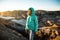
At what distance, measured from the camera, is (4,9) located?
2.85m

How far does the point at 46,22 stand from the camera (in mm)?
2822

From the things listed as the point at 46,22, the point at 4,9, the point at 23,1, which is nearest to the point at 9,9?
the point at 4,9

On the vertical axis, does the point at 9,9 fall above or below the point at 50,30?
above

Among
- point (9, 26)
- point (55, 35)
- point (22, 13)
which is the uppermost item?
point (22, 13)

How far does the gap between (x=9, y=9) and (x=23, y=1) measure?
0.90 feet

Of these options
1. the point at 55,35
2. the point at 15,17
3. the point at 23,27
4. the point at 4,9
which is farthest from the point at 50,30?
the point at 4,9

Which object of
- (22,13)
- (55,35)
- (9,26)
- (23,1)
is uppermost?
(23,1)

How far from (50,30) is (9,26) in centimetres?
69

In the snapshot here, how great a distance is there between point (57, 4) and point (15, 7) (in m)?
0.71

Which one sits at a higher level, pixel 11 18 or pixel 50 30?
pixel 11 18

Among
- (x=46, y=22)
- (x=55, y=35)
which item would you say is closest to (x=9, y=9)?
(x=46, y=22)

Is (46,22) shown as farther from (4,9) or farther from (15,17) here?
(4,9)

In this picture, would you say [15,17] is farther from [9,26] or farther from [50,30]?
[50,30]

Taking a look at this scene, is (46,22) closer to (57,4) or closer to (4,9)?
(57,4)
